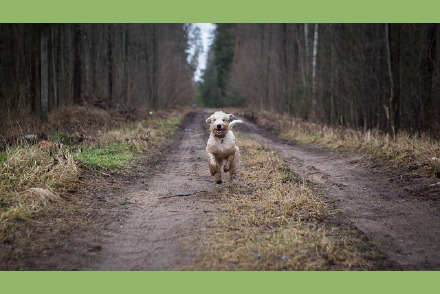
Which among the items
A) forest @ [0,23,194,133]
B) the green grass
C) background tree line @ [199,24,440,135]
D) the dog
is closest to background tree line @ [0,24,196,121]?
forest @ [0,23,194,133]

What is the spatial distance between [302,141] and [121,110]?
11.1 m

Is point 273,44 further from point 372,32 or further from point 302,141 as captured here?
point 302,141

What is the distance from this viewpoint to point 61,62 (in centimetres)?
1995

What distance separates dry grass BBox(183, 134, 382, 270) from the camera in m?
3.93

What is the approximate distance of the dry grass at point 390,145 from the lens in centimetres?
814

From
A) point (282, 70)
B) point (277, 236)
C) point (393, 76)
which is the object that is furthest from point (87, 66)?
point (277, 236)

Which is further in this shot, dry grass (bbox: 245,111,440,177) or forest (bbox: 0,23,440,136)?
forest (bbox: 0,23,440,136)

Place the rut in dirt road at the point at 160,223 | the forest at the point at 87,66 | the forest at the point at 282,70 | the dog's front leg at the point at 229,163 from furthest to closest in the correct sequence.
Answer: the forest at the point at 87,66, the forest at the point at 282,70, the dog's front leg at the point at 229,163, the rut in dirt road at the point at 160,223

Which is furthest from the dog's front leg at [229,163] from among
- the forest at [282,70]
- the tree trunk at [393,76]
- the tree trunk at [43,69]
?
the tree trunk at [43,69]

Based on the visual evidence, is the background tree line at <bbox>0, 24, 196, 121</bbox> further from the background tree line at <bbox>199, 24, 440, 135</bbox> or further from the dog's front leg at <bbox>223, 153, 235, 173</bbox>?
the background tree line at <bbox>199, 24, 440, 135</bbox>

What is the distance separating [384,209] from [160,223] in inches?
142

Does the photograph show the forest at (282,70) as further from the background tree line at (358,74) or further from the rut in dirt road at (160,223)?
the rut in dirt road at (160,223)

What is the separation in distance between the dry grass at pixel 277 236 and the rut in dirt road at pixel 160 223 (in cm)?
28

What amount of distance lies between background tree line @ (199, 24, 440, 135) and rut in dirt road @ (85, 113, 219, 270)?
25.6 feet
